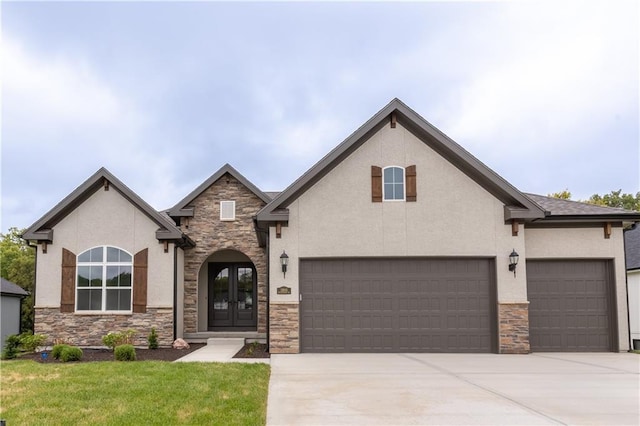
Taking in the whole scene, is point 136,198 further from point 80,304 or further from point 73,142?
point 73,142

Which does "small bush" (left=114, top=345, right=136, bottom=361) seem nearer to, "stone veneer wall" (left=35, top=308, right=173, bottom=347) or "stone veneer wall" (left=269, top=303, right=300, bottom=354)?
"stone veneer wall" (left=35, top=308, right=173, bottom=347)

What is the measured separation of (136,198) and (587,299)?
41.8 feet

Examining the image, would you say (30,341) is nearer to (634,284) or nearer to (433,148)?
(433,148)

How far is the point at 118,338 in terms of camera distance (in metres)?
13.2

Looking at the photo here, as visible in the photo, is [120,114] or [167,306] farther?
[120,114]

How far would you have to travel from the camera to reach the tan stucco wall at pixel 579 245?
13039mm

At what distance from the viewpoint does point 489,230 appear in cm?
1262

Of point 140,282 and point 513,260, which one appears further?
point 140,282

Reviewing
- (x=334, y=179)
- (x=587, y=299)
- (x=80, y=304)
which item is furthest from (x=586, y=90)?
(x=80, y=304)

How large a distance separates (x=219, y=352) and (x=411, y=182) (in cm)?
669

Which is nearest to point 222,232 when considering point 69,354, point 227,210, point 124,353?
point 227,210

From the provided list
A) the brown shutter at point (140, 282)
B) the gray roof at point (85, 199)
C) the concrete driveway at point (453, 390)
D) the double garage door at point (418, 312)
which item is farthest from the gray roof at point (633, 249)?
the brown shutter at point (140, 282)

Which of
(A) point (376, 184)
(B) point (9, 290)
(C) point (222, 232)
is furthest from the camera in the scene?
(B) point (9, 290)

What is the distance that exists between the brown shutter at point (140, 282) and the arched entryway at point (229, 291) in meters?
3.62
